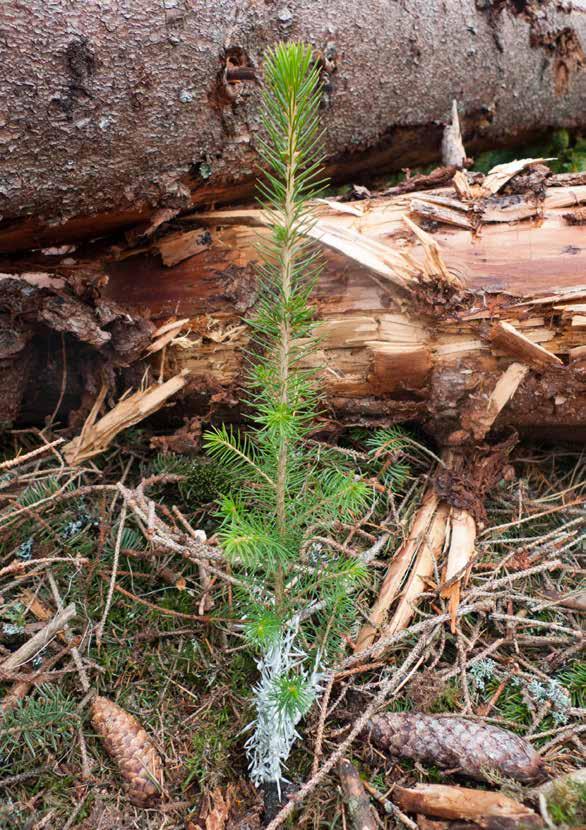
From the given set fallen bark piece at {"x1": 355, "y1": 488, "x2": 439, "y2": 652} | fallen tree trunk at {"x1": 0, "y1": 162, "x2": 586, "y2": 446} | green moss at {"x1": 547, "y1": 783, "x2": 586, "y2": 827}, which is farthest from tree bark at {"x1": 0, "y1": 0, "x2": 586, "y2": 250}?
green moss at {"x1": 547, "y1": 783, "x2": 586, "y2": 827}

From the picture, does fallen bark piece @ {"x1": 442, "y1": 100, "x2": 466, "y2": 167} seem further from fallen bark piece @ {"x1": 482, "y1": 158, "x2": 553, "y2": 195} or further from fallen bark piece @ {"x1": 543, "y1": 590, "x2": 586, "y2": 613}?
fallen bark piece @ {"x1": 543, "y1": 590, "x2": 586, "y2": 613}

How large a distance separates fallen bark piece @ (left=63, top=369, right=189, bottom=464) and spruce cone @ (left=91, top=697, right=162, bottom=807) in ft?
2.83

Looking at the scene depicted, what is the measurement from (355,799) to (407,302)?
4.83 ft

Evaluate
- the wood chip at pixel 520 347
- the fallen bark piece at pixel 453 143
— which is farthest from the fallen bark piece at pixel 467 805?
the fallen bark piece at pixel 453 143

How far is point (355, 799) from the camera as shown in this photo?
66.3 inches

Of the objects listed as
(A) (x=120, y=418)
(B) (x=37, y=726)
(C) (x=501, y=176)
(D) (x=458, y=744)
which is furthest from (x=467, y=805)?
(C) (x=501, y=176)

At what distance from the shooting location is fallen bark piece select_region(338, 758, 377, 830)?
1.65 meters

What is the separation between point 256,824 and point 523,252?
1875mm

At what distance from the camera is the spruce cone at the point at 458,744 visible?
5.58ft

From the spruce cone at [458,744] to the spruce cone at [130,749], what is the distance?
0.59m

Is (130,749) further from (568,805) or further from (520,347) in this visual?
(520,347)

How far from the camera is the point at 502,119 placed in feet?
10.6

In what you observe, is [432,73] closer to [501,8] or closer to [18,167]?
[501,8]

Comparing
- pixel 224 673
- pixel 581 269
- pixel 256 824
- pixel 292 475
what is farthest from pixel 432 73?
pixel 256 824
